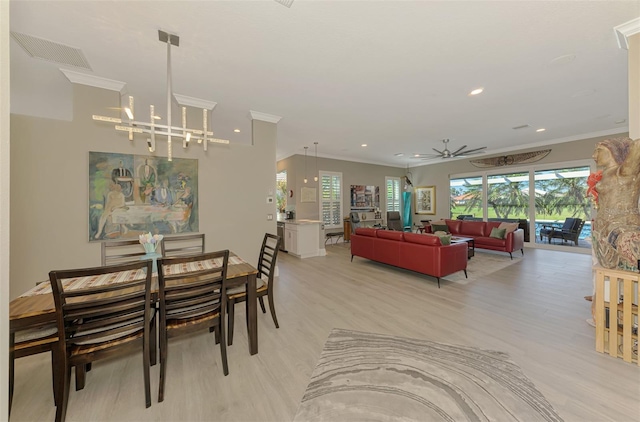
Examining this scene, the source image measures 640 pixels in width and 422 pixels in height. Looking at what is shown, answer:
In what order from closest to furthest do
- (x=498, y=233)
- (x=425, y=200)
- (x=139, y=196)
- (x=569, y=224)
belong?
(x=139, y=196) < (x=498, y=233) < (x=569, y=224) < (x=425, y=200)

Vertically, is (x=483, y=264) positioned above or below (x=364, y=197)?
below

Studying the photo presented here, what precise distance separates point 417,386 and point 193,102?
444 cm

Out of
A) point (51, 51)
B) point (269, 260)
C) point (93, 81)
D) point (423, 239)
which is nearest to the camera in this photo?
point (51, 51)

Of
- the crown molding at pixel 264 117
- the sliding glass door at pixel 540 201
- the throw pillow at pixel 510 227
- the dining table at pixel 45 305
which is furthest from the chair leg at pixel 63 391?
the sliding glass door at pixel 540 201

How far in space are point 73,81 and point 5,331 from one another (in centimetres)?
369

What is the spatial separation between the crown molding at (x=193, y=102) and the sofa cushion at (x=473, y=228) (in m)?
6.91

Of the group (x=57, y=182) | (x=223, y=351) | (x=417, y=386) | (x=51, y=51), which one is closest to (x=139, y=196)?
(x=57, y=182)

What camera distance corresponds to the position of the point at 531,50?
101 inches

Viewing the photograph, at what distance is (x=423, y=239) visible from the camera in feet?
13.2

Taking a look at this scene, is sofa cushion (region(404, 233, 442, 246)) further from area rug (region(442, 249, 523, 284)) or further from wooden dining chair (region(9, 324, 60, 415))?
wooden dining chair (region(9, 324, 60, 415))

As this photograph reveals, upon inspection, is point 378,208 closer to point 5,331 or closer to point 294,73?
point 294,73

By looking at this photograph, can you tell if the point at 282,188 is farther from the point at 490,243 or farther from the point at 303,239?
the point at 490,243

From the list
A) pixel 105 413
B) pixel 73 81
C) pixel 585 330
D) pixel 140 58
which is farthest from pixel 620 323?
pixel 73 81

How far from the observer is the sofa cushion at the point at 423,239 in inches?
152
